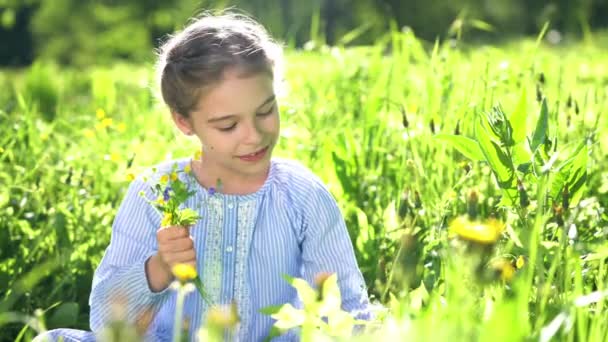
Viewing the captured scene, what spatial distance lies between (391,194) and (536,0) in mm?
15543

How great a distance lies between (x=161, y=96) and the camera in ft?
8.88

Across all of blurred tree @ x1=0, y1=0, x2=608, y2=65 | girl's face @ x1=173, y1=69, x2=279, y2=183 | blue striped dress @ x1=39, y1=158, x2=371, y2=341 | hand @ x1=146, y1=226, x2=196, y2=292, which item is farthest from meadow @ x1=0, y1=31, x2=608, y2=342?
blurred tree @ x1=0, y1=0, x2=608, y2=65

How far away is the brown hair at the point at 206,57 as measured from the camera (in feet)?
8.09

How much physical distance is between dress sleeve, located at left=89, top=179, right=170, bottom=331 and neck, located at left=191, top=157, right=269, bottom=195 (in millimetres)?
146

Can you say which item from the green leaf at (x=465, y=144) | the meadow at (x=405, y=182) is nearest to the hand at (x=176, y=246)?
the meadow at (x=405, y=182)

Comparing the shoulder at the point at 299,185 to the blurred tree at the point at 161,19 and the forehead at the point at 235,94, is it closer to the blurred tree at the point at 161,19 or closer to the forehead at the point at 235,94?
the forehead at the point at 235,94

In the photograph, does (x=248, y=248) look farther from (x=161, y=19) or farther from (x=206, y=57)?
(x=161, y=19)

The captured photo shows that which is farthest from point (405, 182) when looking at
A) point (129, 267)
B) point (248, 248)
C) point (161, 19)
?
point (161, 19)

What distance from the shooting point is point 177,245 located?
7.23 ft

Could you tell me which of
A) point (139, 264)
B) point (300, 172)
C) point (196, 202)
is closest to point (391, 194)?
point (300, 172)

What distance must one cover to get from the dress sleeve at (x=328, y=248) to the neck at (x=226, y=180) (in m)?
0.15

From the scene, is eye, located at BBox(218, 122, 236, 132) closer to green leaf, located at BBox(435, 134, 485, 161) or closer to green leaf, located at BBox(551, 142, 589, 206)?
green leaf, located at BBox(435, 134, 485, 161)

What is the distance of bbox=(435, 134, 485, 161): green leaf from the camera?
2.25 m

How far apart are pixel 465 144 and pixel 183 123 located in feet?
2.48
